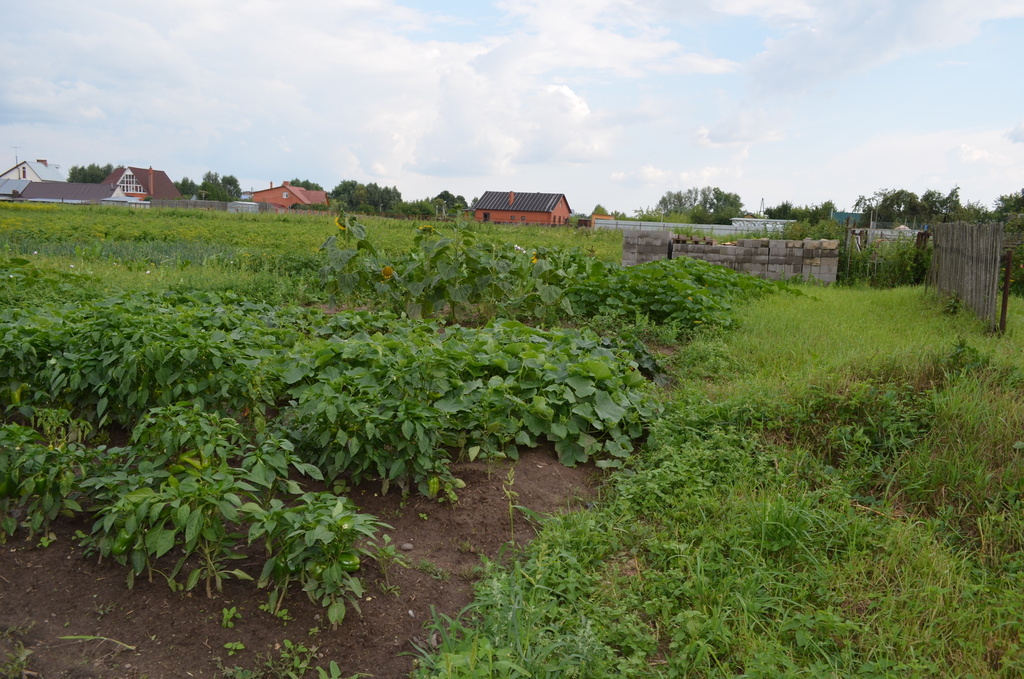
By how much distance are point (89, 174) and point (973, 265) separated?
10353cm

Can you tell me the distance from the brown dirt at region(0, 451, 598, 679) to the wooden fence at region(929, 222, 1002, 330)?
5.96m

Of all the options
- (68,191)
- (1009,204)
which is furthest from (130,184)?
(1009,204)

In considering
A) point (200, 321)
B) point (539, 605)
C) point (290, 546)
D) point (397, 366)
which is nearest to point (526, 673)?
point (539, 605)

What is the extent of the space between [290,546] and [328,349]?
1706mm

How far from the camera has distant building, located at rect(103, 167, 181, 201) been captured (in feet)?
246

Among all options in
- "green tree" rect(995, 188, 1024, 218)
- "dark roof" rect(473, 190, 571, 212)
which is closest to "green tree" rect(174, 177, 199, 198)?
"dark roof" rect(473, 190, 571, 212)

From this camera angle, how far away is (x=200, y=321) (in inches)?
195

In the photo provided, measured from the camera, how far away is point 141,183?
76.8 meters

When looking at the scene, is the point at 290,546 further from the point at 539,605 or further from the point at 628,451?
the point at 628,451

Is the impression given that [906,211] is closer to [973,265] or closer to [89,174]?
[973,265]

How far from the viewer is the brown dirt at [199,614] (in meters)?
2.45

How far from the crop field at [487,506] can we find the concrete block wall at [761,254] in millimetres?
7639

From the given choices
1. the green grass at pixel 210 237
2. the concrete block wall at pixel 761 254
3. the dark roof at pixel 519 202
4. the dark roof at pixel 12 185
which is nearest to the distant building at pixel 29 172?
the dark roof at pixel 12 185

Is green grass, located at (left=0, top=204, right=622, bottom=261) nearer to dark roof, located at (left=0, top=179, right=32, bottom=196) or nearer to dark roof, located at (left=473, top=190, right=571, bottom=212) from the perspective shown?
dark roof, located at (left=473, top=190, right=571, bottom=212)
